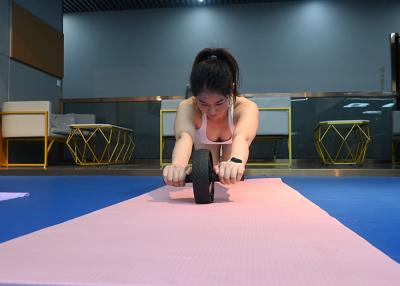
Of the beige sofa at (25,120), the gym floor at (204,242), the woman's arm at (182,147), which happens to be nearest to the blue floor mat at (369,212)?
the gym floor at (204,242)

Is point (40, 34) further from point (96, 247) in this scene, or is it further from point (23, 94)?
point (96, 247)

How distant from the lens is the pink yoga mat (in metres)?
0.73

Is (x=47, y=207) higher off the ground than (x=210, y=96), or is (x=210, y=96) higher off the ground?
(x=210, y=96)

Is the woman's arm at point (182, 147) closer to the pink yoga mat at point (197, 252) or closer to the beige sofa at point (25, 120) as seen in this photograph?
the pink yoga mat at point (197, 252)

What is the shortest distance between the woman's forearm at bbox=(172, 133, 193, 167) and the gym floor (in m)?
0.17

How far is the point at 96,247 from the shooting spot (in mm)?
965

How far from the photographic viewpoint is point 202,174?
1.55 m

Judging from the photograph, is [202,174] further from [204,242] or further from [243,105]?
[243,105]

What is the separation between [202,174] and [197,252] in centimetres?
65

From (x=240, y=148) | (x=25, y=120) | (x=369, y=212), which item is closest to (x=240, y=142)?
(x=240, y=148)

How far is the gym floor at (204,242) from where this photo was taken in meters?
0.74

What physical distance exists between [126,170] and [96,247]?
129 inches

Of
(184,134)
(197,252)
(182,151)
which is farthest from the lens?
(184,134)

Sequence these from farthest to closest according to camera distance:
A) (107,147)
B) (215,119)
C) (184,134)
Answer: (107,147), (215,119), (184,134)
